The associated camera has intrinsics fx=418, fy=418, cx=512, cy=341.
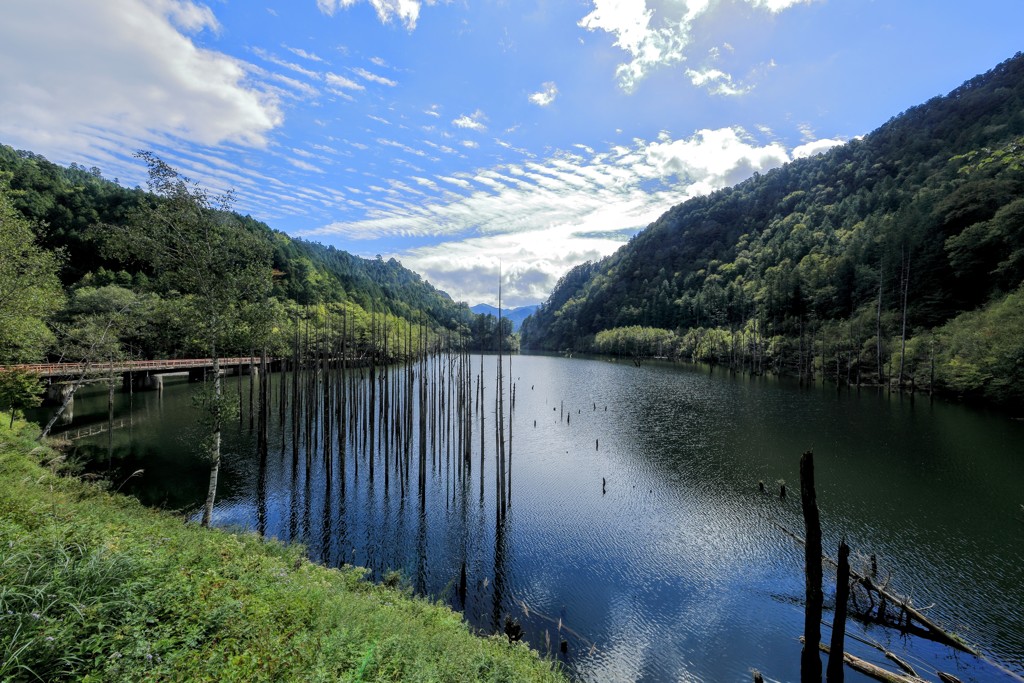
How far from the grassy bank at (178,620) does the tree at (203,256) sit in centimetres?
663

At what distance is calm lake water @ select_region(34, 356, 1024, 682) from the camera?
12.2 metres

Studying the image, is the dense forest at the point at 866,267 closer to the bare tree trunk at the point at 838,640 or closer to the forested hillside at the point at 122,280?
the bare tree trunk at the point at 838,640

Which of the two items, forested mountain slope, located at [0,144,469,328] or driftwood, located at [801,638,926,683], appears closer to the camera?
driftwood, located at [801,638,926,683]

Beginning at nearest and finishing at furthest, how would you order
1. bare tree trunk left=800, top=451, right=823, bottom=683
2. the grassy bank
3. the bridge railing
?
1. the grassy bank
2. bare tree trunk left=800, top=451, right=823, bottom=683
3. the bridge railing

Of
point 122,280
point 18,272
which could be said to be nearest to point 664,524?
point 18,272

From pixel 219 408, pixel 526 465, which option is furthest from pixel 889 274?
pixel 219 408

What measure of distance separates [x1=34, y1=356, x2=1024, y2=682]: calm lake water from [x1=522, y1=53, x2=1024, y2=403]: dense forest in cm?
1298

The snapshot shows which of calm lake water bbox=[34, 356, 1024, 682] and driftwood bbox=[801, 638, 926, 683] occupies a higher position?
driftwood bbox=[801, 638, 926, 683]

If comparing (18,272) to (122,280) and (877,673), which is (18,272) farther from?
(122,280)

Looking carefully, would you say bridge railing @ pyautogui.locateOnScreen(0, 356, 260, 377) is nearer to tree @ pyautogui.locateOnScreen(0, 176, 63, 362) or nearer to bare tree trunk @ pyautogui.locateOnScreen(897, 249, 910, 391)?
tree @ pyautogui.locateOnScreen(0, 176, 63, 362)

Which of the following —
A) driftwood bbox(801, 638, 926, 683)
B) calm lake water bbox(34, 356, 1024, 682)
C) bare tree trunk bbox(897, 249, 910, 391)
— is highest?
bare tree trunk bbox(897, 249, 910, 391)

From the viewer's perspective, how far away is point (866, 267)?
2901 inches

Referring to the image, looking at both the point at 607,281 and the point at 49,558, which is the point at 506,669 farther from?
the point at 607,281

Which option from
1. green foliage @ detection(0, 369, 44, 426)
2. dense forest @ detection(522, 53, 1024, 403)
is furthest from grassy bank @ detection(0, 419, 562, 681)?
green foliage @ detection(0, 369, 44, 426)
